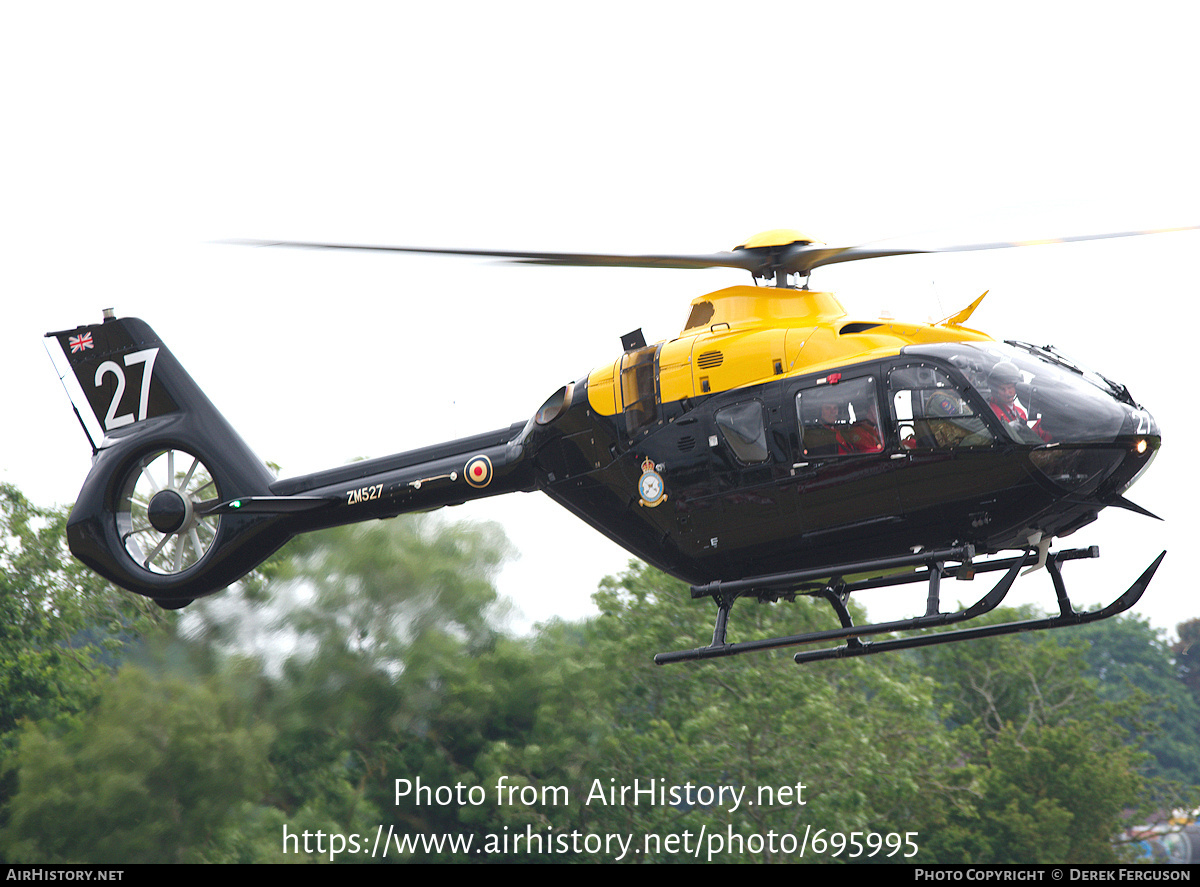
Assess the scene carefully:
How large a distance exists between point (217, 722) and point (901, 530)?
430 inches

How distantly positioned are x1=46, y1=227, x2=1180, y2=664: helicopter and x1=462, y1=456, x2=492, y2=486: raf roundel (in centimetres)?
1

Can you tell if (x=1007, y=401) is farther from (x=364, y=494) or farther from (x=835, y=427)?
(x=364, y=494)

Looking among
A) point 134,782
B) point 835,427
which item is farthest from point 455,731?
point 835,427

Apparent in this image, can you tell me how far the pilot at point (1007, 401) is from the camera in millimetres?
7848

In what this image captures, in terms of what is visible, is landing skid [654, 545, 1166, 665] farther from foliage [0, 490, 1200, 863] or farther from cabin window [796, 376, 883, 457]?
foliage [0, 490, 1200, 863]

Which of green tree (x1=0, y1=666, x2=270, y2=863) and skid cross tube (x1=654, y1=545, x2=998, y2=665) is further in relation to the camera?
green tree (x1=0, y1=666, x2=270, y2=863)

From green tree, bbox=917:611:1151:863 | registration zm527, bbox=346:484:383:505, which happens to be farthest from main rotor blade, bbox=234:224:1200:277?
green tree, bbox=917:611:1151:863

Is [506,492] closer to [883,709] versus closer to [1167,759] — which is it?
[883,709]

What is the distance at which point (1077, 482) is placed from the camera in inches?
310

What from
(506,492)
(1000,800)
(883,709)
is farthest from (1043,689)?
(506,492)

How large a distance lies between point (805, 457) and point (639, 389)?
5.04ft

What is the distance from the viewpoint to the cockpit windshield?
7.79m

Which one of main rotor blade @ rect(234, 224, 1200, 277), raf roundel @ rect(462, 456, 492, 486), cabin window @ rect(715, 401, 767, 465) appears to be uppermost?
main rotor blade @ rect(234, 224, 1200, 277)

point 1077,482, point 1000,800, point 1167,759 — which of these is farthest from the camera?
point 1167,759
